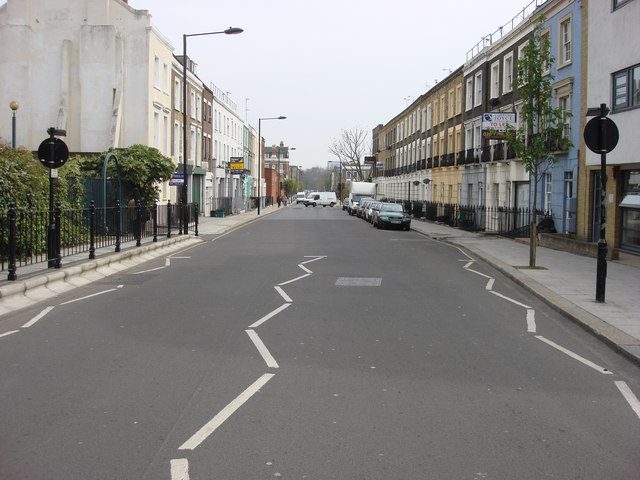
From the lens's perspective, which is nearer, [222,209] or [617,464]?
[617,464]

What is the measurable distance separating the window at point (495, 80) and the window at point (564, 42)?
967cm

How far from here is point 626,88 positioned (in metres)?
18.9

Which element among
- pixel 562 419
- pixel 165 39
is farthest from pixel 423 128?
pixel 562 419

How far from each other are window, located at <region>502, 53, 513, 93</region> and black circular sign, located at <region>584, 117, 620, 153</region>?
22754 mm

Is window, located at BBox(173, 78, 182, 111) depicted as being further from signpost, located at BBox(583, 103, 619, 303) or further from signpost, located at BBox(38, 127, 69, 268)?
signpost, located at BBox(583, 103, 619, 303)

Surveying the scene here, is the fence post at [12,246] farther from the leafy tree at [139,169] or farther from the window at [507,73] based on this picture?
the window at [507,73]

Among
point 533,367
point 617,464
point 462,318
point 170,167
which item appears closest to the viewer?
point 617,464

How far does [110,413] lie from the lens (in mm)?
5266

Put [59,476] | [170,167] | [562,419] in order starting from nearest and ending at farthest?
[59,476] < [562,419] < [170,167]

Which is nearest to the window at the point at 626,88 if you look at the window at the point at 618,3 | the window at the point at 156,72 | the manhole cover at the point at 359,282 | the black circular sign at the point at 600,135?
the window at the point at 618,3

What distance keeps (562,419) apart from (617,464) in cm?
89

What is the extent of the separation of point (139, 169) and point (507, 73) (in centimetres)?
1916

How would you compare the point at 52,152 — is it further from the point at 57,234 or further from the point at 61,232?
the point at 61,232

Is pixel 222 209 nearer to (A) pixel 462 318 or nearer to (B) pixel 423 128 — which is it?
(B) pixel 423 128
